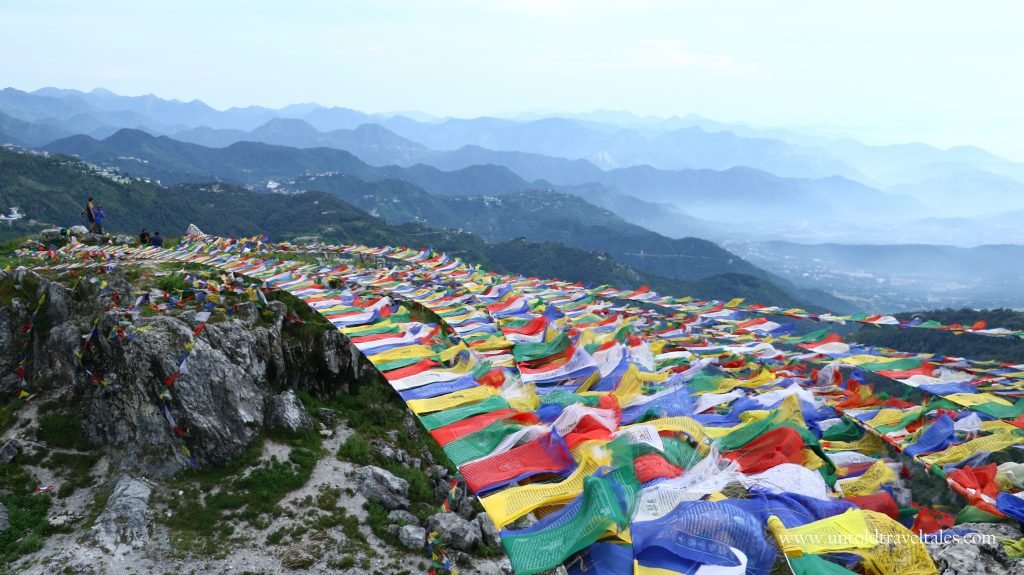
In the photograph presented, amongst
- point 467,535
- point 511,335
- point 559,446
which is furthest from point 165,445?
point 559,446

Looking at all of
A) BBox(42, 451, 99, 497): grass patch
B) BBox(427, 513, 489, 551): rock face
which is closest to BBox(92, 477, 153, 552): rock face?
BBox(42, 451, 99, 497): grass patch

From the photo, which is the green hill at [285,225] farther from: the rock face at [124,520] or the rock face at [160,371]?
the rock face at [124,520]

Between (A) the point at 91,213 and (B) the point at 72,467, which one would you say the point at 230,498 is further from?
(A) the point at 91,213

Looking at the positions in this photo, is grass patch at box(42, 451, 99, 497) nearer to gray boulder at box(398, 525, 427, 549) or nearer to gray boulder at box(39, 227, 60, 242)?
gray boulder at box(398, 525, 427, 549)

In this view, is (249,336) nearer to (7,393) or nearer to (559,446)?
(7,393)

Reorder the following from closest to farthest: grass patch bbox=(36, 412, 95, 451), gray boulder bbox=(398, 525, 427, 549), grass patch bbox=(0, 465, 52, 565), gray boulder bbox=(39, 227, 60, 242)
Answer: grass patch bbox=(0, 465, 52, 565), gray boulder bbox=(398, 525, 427, 549), grass patch bbox=(36, 412, 95, 451), gray boulder bbox=(39, 227, 60, 242)

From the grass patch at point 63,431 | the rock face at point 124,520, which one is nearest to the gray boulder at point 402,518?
the rock face at point 124,520

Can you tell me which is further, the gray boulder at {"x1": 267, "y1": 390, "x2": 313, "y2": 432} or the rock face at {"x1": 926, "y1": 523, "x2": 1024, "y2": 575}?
the gray boulder at {"x1": 267, "y1": 390, "x2": 313, "y2": 432}
